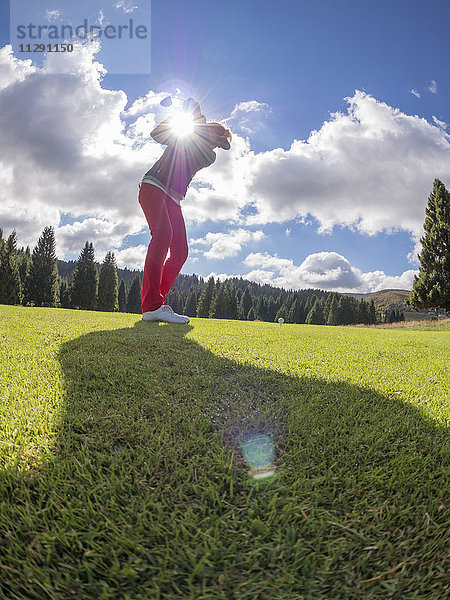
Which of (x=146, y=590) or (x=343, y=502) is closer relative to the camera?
(x=146, y=590)

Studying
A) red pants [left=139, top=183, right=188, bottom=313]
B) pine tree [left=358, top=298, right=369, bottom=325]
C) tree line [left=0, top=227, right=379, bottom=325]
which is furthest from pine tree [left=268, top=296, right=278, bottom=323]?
red pants [left=139, top=183, right=188, bottom=313]

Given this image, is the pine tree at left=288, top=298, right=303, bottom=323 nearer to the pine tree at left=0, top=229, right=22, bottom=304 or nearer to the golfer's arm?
the pine tree at left=0, top=229, right=22, bottom=304

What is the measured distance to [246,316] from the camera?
246ft

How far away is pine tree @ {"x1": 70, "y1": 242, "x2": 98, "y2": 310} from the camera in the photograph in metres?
44.2

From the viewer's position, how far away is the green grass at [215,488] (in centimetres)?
84

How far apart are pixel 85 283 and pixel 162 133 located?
43995 millimetres

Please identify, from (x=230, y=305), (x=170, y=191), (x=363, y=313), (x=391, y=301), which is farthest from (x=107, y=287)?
(x=391, y=301)

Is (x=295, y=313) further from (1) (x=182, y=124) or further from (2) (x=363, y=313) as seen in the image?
(1) (x=182, y=124)

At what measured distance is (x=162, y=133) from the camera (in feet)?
17.3

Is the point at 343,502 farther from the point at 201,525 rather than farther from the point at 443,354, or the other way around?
the point at 443,354

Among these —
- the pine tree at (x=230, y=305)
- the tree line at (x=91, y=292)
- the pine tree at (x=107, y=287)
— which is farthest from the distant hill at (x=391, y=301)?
the pine tree at (x=107, y=287)

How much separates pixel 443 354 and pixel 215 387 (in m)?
3.33

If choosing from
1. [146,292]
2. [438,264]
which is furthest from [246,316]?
[146,292]

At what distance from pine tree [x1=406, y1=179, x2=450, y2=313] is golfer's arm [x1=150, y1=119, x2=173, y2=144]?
1158 inches
